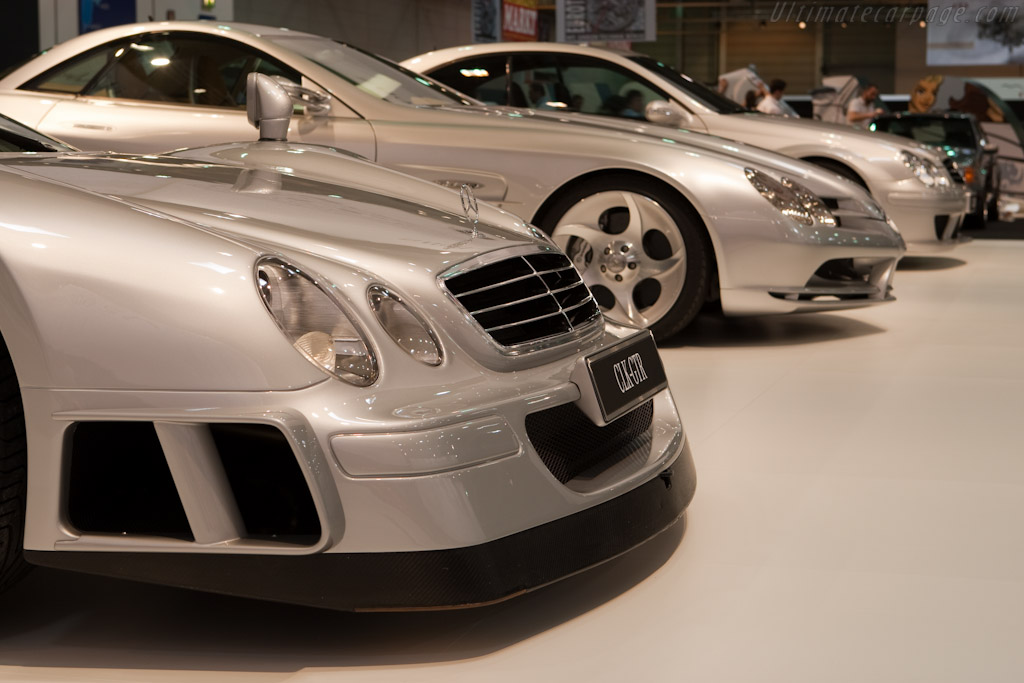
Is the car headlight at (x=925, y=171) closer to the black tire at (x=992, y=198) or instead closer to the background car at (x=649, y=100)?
the background car at (x=649, y=100)

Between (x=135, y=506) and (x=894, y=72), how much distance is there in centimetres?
2998

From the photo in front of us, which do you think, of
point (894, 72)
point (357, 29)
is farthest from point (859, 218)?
point (894, 72)

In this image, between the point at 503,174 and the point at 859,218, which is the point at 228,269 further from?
the point at 859,218

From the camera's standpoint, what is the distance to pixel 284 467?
1.87 metres

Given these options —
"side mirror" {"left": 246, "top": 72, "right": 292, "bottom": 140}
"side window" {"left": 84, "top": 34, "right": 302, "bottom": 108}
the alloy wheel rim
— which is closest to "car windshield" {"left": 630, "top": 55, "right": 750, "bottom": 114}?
the alloy wheel rim

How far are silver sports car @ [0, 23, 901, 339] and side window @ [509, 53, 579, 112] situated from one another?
4.80 ft

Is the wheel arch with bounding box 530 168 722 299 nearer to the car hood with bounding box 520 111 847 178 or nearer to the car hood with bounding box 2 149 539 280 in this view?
the car hood with bounding box 520 111 847 178

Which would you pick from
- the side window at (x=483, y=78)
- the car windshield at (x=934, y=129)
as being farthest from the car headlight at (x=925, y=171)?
the car windshield at (x=934, y=129)

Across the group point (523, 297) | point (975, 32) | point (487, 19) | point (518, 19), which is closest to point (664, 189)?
point (523, 297)

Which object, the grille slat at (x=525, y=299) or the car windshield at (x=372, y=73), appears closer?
the grille slat at (x=525, y=299)

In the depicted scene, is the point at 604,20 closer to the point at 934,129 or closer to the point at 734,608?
the point at 934,129

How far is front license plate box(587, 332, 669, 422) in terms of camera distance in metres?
2.12

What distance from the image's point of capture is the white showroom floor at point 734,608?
1.87 metres

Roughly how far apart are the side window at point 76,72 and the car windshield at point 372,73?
660mm
